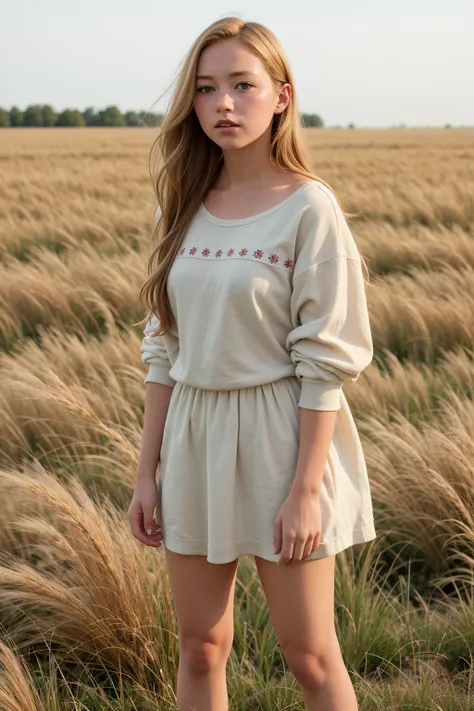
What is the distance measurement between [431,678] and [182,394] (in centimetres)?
82

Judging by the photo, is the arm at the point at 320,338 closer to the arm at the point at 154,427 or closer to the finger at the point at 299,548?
the finger at the point at 299,548

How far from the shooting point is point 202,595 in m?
1.53

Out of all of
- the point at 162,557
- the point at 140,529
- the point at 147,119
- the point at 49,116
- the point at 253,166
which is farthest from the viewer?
the point at 49,116

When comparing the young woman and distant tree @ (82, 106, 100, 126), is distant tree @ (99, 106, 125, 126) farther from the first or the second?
the young woman

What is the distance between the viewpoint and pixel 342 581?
7.13 ft

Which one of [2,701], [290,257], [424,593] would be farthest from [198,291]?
[424,593]

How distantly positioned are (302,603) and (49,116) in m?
74.8

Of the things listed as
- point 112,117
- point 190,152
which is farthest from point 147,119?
point 112,117

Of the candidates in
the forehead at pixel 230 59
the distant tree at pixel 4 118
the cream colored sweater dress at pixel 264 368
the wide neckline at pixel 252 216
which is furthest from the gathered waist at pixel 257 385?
the distant tree at pixel 4 118

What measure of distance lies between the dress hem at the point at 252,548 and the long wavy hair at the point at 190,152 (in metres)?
→ 0.41

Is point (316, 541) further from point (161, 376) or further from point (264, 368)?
point (161, 376)

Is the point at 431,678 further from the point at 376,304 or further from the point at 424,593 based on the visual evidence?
the point at 376,304

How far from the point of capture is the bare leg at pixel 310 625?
1.42 metres

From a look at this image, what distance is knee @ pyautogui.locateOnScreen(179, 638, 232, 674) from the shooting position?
157cm
